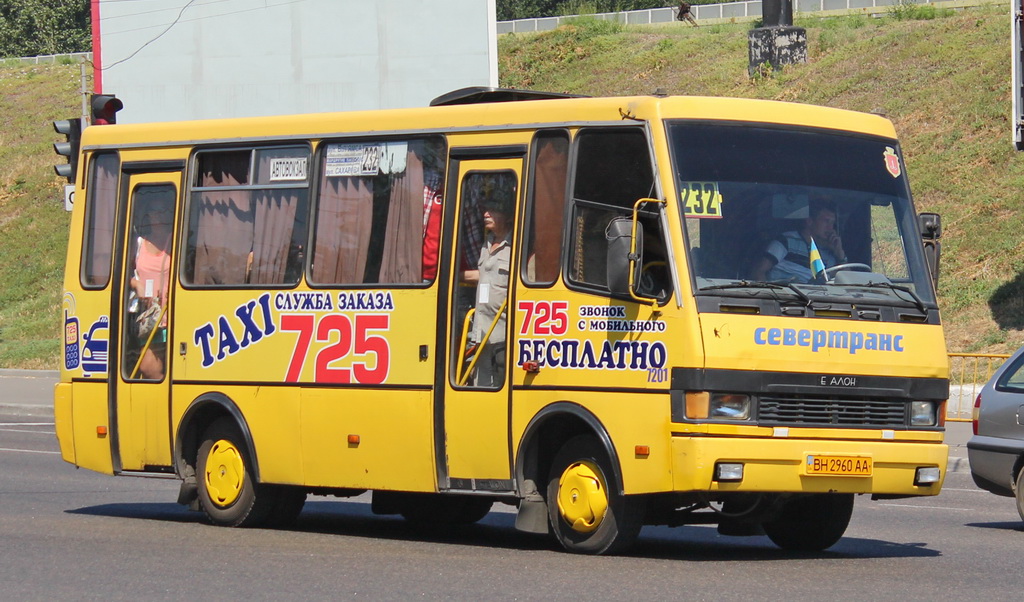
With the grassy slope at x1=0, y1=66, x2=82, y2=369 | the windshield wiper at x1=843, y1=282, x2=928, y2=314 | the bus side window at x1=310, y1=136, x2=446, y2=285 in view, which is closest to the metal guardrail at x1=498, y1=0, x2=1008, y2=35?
the grassy slope at x1=0, y1=66, x2=82, y2=369

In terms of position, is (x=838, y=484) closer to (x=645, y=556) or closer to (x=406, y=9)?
(x=645, y=556)

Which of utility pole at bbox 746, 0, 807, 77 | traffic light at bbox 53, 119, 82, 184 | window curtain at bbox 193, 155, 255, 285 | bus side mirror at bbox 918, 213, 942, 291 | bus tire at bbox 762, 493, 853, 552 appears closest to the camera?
bus side mirror at bbox 918, 213, 942, 291

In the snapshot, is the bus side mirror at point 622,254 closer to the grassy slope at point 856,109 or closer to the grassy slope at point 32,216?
the grassy slope at point 856,109

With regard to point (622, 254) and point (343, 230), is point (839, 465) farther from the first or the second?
→ point (343, 230)

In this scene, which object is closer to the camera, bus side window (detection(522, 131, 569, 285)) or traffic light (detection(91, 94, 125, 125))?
bus side window (detection(522, 131, 569, 285))

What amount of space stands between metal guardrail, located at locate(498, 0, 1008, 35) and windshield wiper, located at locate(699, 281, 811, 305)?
42.4 meters

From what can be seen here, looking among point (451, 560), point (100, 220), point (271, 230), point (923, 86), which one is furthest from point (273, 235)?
point (923, 86)

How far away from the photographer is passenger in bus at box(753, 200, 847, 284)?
10.4m

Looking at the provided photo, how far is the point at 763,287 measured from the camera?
1022cm

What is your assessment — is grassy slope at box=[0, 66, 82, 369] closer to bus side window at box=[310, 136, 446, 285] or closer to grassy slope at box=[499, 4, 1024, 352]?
grassy slope at box=[499, 4, 1024, 352]

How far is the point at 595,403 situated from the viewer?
1056 centimetres

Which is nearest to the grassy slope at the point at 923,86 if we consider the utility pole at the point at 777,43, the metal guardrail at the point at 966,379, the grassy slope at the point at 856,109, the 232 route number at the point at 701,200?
the grassy slope at the point at 856,109

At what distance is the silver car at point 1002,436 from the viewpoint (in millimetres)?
13719

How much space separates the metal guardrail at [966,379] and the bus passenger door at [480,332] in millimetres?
12234
